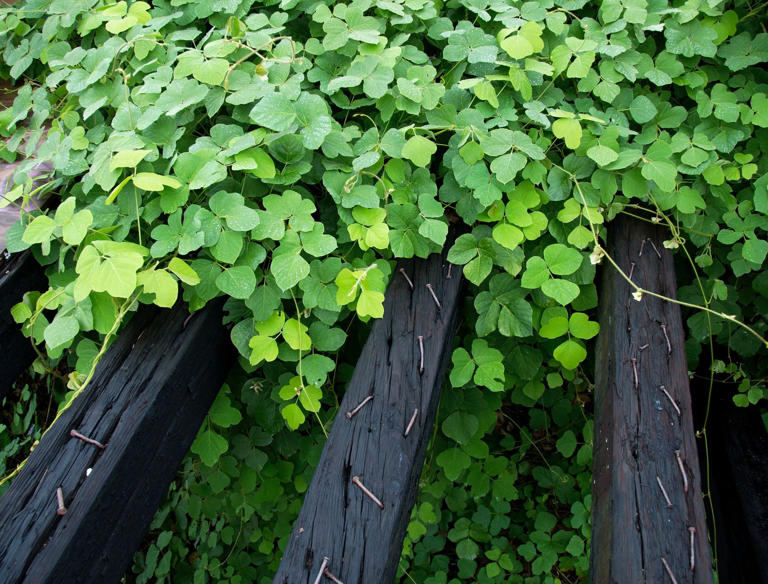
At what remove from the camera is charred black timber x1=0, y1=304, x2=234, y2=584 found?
92 cm

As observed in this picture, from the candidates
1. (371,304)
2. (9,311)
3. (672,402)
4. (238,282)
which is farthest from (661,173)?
(9,311)

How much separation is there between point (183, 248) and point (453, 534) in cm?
166

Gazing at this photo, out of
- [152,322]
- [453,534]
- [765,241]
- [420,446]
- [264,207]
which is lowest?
[453,534]

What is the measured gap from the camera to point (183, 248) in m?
1.16

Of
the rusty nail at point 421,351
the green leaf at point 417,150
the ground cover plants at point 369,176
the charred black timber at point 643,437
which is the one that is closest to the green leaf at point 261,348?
the ground cover plants at point 369,176

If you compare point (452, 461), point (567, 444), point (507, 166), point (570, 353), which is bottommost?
point (567, 444)

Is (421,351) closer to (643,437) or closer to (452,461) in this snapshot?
(643,437)

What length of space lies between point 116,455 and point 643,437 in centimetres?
104

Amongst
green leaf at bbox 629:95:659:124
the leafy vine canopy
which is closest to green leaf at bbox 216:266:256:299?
the leafy vine canopy

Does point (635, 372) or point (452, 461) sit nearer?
point (635, 372)

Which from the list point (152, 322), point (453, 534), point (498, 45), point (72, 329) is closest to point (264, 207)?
point (152, 322)

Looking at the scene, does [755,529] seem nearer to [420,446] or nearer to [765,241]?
[765,241]

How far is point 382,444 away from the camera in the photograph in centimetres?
103

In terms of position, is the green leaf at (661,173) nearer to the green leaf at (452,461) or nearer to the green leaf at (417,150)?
the green leaf at (417,150)
